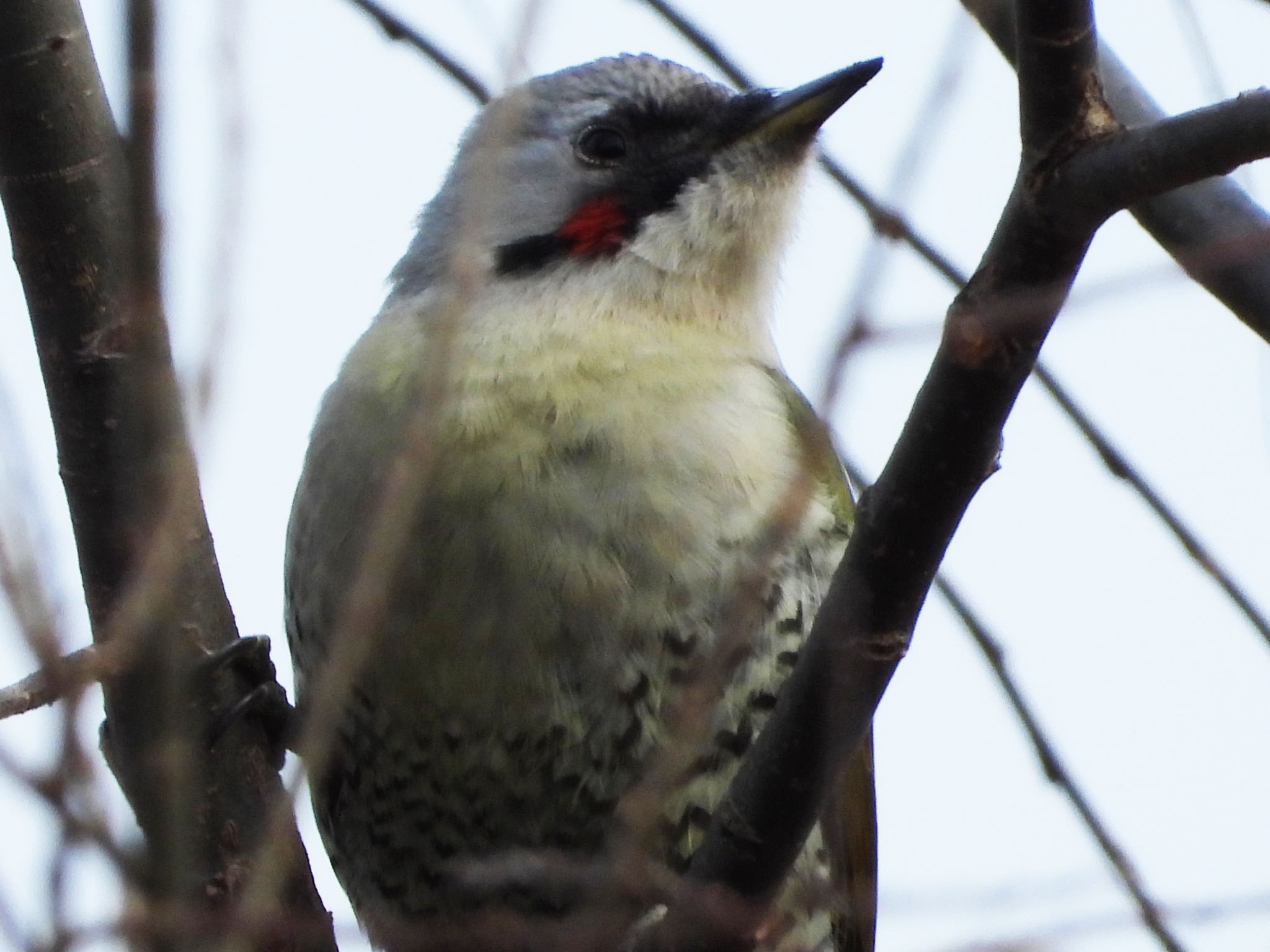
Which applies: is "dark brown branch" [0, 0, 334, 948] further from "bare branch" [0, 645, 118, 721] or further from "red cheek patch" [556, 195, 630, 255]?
"red cheek patch" [556, 195, 630, 255]

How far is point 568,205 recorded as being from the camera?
5.14 meters

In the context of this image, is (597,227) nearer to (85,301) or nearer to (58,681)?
(85,301)

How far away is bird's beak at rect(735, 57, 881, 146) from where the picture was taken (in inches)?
196

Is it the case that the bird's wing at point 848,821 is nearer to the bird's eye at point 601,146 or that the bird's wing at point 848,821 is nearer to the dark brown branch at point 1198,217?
the bird's eye at point 601,146

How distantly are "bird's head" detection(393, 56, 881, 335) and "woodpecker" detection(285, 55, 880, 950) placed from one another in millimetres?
23

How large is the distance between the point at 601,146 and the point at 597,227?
444 millimetres

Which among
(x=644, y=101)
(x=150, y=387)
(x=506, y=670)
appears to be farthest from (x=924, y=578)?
(x=644, y=101)

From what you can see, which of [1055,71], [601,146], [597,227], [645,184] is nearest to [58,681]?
[1055,71]

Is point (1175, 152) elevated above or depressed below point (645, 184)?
below

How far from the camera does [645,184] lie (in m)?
5.16

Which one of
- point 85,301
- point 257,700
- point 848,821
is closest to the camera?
point 85,301

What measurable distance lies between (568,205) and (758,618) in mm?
1563

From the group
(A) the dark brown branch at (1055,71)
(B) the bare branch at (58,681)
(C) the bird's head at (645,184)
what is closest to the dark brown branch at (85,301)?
(B) the bare branch at (58,681)

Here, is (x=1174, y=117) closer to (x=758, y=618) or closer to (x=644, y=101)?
(x=758, y=618)
